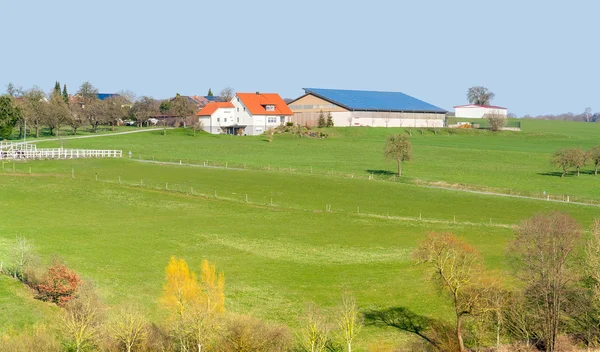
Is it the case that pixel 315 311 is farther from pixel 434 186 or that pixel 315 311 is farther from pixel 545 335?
pixel 434 186

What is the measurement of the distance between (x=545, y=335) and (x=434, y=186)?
47.7m

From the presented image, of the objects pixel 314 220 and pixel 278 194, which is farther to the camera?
pixel 278 194

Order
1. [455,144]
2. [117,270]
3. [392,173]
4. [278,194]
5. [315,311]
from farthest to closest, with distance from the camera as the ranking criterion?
[455,144] < [392,173] < [278,194] < [117,270] < [315,311]

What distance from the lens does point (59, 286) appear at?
41.1 metres

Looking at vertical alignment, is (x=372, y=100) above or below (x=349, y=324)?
above

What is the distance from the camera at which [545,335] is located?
3781cm

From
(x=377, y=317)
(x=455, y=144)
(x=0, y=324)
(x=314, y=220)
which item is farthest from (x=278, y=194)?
(x=455, y=144)

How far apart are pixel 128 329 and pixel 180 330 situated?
7.46 ft

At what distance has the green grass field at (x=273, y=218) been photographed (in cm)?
4578

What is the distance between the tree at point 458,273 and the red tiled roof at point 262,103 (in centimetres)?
10559

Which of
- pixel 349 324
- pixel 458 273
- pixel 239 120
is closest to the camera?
pixel 349 324

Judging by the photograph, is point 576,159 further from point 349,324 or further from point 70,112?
point 70,112

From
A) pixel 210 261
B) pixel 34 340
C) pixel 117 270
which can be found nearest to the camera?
pixel 34 340

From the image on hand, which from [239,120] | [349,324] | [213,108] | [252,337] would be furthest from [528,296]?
[213,108]
